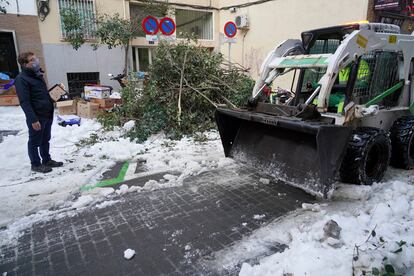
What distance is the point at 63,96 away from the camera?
31.5 ft

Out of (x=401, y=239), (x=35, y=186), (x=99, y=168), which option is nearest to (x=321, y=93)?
(x=401, y=239)

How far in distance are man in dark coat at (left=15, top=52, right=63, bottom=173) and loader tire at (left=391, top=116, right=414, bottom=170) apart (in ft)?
18.6

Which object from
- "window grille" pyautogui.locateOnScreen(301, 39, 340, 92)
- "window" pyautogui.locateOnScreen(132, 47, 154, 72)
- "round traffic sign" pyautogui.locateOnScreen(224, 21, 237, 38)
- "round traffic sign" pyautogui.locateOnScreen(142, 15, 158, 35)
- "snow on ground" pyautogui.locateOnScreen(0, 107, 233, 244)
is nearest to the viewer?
"snow on ground" pyautogui.locateOnScreen(0, 107, 233, 244)

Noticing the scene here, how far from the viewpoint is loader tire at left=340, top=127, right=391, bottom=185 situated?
395 centimetres

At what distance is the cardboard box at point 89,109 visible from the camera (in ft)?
28.5

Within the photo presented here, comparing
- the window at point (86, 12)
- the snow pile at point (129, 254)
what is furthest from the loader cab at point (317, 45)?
the window at point (86, 12)

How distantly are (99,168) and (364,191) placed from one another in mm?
4213

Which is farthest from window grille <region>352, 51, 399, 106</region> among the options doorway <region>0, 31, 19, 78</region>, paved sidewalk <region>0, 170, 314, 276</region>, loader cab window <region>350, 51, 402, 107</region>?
doorway <region>0, 31, 19, 78</region>

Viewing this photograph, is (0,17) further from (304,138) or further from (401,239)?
(401,239)

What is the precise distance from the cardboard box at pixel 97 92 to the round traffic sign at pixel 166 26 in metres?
2.74

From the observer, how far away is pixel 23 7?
1049 centimetres

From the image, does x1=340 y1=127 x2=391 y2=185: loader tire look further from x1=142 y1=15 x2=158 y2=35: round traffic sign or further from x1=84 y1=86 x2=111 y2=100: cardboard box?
x1=84 y1=86 x2=111 y2=100: cardboard box

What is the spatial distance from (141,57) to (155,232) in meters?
11.3

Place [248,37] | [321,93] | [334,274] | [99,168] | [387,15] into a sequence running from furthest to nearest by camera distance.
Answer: [248,37], [387,15], [99,168], [321,93], [334,274]
